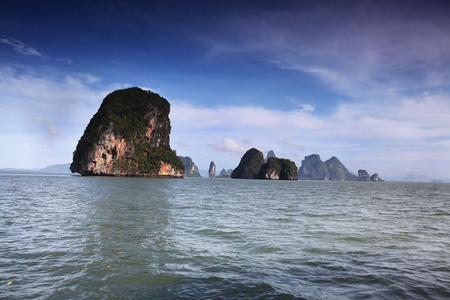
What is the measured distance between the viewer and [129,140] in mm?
107250

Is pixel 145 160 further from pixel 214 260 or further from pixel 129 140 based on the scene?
pixel 214 260

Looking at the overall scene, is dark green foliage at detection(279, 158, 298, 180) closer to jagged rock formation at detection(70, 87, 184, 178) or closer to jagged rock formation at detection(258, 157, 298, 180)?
jagged rock formation at detection(258, 157, 298, 180)

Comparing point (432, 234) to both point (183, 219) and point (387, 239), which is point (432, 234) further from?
point (183, 219)

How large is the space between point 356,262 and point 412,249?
134 inches

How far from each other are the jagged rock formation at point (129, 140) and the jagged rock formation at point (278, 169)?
243 feet

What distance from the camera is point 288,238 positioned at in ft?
35.2

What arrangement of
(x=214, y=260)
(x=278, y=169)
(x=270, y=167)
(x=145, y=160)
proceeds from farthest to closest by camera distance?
(x=278, y=169)
(x=270, y=167)
(x=145, y=160)
(x=214, y=260)

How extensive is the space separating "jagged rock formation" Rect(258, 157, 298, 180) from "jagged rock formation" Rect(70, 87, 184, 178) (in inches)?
2913

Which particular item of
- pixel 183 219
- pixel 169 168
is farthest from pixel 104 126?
pixel 183 219

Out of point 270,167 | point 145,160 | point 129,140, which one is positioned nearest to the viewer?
point 129,140

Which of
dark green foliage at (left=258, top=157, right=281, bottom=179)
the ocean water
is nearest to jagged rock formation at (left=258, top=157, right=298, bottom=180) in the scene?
dark green foliage at (left=258, top=157, right=281, bottom=179)

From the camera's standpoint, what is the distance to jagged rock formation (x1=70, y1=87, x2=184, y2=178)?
95.8 meters

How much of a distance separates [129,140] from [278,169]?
111 m

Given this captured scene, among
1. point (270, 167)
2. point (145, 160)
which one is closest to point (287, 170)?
point (270, 167)
